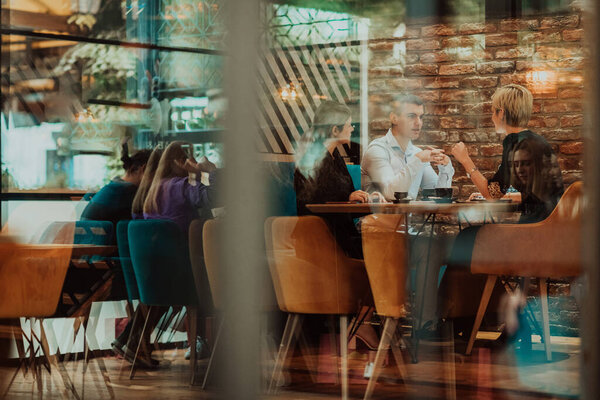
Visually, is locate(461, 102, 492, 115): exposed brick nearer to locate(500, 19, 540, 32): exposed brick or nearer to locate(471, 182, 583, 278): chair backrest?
locate(500, 19, 540, 32): exposed brick

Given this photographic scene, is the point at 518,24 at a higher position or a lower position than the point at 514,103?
higher

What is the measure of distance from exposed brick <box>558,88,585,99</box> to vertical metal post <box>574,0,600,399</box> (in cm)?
6

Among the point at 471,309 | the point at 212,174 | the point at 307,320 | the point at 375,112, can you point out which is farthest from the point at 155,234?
the point at 471,309

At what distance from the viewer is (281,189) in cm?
299

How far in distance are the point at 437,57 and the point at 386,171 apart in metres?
0.73

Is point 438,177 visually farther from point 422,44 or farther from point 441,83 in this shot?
point 422,44

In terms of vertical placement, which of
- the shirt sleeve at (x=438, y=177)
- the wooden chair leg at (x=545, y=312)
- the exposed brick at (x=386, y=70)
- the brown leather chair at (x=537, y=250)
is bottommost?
the wooden chair leg at (x=545, y=312)

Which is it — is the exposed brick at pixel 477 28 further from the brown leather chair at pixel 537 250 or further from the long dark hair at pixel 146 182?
the long dark hair at pixel 146 182

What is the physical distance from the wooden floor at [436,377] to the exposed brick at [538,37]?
1.08 metres

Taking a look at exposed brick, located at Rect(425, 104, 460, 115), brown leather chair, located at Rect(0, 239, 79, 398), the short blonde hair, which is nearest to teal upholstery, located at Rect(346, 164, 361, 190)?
exposed brick, located at Rect(425, 104, 460, 115)

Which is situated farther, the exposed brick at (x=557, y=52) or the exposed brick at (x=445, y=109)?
the exposed brick at (x=445, y=109)

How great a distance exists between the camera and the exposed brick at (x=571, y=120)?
112 inches

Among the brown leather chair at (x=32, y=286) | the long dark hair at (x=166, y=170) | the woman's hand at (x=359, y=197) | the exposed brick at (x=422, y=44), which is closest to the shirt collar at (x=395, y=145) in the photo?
the woman's hand at (x=359, y=197)

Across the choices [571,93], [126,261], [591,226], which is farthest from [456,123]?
[126,261]
